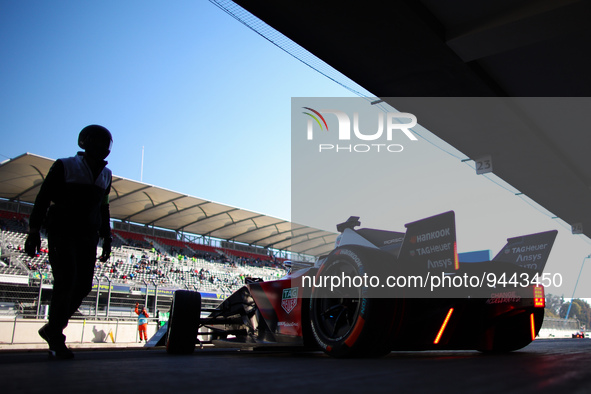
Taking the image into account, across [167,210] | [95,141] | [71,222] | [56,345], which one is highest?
[167,210]

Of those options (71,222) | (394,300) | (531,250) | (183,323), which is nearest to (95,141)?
(71,222)

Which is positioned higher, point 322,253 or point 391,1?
point 391,1

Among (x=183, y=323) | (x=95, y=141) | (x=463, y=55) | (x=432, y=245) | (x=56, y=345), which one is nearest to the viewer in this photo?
(x=56, y=345)

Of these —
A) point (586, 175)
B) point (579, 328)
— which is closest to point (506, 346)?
point (586, 175)

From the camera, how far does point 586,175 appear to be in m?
13.5

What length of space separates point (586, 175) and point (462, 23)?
9.67m

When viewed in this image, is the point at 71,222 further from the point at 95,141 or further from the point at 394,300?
the point at 394,300

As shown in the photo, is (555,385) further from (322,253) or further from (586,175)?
(586,175)

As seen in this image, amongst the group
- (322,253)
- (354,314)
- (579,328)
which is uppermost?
(322,253)

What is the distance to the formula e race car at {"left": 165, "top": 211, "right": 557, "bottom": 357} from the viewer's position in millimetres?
3055

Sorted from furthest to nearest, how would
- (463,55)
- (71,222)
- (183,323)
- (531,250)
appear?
1. (463,55)
2. (531,250)
3. (183,323)
4. (71,222)

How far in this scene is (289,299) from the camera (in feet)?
12.6

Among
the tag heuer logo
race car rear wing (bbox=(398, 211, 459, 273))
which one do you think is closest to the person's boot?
the tag heuer logo

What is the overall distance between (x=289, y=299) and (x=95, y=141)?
2047 millimetres
